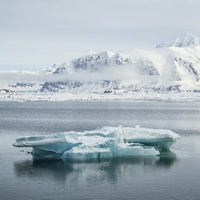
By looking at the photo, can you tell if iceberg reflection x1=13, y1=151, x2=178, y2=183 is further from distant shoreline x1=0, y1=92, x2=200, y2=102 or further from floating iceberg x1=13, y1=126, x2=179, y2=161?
distant shoreline x1=0, y1=92, x2=200, y2=102

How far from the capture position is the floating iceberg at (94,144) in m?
21.1

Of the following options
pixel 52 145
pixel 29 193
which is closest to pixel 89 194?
pixel 29 193

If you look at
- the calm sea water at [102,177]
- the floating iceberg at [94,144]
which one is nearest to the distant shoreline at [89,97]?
the floating iceberg at [94,144]

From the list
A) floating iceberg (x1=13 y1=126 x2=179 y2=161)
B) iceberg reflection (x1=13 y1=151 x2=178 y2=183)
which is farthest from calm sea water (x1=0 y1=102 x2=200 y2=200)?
floating iceberg (x1=13 y1=126 x2=179 y2=161)

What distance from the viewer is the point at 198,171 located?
19344 millimetres

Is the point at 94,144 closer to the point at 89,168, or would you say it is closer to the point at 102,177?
the point at 89,168

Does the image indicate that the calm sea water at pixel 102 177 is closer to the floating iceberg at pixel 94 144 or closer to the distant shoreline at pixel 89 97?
the floating iceberg at pixel 94 144

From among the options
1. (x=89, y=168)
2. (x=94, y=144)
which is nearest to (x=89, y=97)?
(x=94, y=144)

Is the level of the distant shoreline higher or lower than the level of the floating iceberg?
higher

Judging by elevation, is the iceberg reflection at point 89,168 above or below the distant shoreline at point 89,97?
below

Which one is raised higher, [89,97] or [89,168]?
[89,97]

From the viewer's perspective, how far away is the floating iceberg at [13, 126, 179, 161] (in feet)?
69.1

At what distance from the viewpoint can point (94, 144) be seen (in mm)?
21312

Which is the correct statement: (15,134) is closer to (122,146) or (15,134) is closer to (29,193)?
(122,146)
